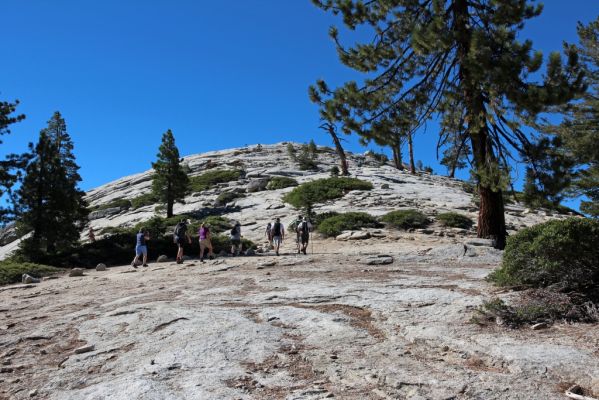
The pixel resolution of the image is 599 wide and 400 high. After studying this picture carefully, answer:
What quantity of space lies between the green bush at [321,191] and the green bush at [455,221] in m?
8.42

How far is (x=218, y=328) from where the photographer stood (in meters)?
6.75

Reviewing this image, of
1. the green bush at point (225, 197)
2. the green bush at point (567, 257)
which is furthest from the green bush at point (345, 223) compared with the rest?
the green bush at point (567, 257)

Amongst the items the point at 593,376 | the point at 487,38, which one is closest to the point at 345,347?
the point at 593,376

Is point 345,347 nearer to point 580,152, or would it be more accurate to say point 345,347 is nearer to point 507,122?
point 507,122

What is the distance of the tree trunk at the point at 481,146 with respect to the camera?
43.7ft

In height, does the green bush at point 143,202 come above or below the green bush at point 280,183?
below

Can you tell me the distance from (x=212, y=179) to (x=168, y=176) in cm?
1060

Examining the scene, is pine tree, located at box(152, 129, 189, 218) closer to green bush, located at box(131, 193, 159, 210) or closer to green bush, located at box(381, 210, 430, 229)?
green bush, located at box(131, 193, 159, 210)

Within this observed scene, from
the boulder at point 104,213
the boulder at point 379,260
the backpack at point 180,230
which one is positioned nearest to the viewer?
the boulder at point 379,260

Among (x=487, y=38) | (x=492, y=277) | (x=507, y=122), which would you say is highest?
(x=487, y=38)

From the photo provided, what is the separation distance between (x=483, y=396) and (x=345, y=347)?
1.93 meters

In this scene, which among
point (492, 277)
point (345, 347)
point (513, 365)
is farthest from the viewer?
point (492, 277)

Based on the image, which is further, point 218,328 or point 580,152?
point 580,152

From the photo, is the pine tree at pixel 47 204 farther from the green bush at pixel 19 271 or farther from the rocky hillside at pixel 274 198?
the rocky hillside at pixel 274 198
